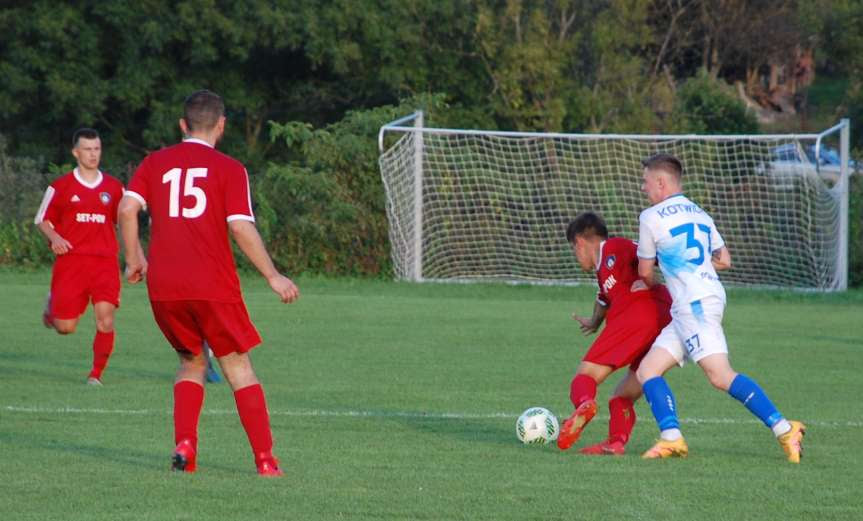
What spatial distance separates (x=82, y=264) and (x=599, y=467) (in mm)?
5267

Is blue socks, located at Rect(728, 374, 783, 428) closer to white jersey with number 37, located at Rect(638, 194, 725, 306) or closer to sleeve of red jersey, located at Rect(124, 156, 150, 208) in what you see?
white jersey with number 37, located at Rect(638, 194, 725, 306)

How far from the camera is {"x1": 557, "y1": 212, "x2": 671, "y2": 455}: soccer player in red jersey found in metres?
7.90

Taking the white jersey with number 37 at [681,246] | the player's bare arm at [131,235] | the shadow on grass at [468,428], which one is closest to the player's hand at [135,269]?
the player's bare arm at [131,235]

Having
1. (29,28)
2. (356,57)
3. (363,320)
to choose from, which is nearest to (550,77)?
(356,57)

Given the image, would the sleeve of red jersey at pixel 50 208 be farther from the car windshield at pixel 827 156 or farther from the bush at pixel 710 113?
the bush at pixel 710 113

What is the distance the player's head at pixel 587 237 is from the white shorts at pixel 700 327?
64 centimetres

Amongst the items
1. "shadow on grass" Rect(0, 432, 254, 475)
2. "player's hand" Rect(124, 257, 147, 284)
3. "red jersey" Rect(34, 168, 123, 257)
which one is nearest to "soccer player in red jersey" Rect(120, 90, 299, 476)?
"shadow on grass" Rect(0, 432, 254, 475)

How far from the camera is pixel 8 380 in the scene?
11.1 m

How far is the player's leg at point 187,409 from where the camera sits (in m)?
6.90

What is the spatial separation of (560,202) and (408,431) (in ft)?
46.1

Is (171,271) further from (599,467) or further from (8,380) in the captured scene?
(8,380)

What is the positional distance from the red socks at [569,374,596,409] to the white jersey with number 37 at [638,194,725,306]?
0.68 metres

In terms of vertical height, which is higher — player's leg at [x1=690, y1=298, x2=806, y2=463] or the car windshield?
Answer: the car windshield

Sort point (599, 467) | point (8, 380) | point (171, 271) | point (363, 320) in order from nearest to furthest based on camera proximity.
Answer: point (171, 271) → point (599, 467) → point (8, 380) → point (363, 320)
